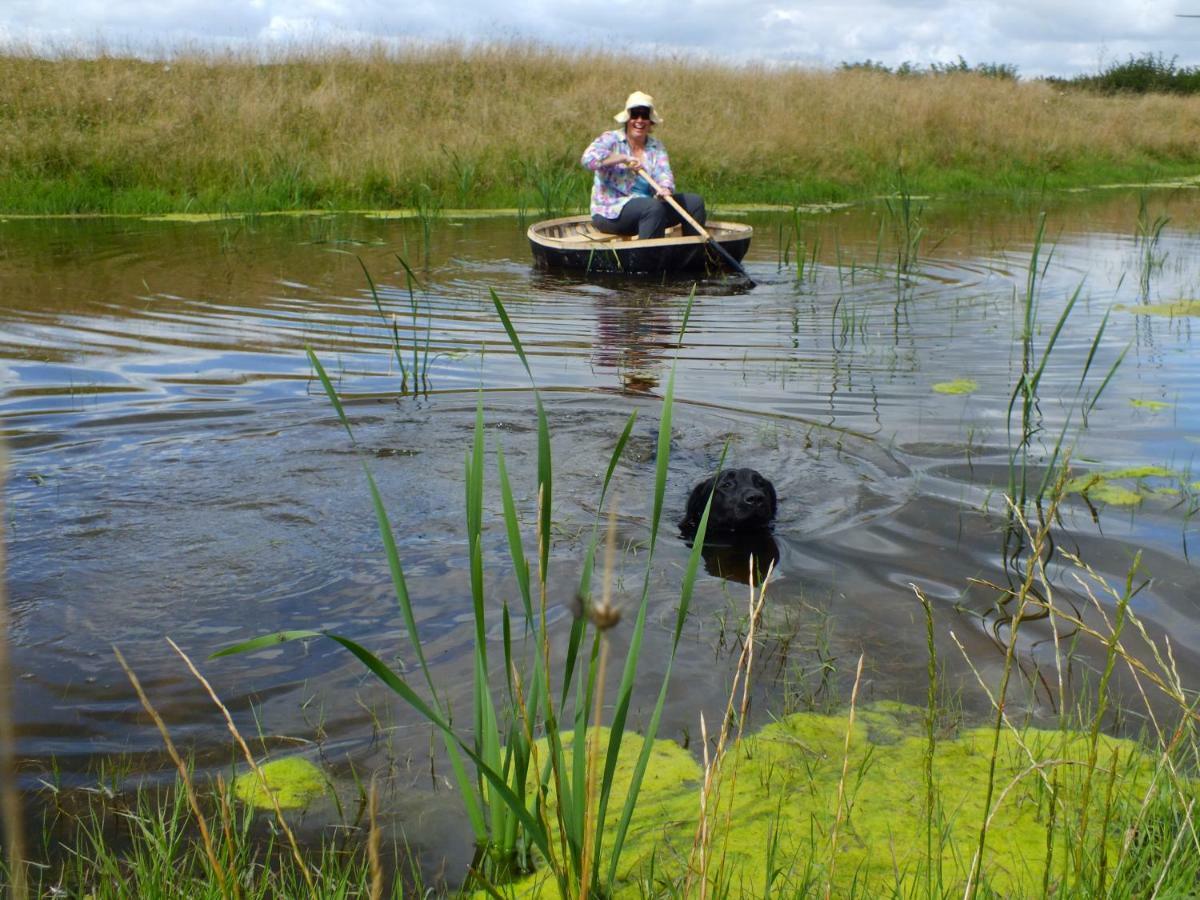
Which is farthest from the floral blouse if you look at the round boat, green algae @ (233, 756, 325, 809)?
green algae @ (233, 756, 325, 809)

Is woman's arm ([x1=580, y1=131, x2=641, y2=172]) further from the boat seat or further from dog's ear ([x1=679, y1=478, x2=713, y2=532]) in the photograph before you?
dog's ear ([x1=679, y1=478, x2=713, y2=532])

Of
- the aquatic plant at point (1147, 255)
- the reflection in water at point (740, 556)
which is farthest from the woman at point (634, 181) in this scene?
the reflection in water at point (740, 556)

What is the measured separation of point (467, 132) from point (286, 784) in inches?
637

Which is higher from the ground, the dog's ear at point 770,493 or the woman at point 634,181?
the woman at point 634,181

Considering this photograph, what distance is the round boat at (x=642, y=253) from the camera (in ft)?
32.9

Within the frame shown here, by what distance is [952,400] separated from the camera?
19.0ft

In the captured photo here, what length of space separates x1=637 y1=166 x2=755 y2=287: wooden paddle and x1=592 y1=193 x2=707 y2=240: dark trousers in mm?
104

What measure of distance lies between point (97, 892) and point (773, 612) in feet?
6.71

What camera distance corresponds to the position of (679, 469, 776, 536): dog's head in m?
4.09

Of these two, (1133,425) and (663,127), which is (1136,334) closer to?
(1133,425)

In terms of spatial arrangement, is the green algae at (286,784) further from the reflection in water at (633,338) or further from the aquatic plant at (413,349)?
the reflection in water at (633,338)

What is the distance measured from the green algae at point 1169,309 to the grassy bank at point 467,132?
18.7ft

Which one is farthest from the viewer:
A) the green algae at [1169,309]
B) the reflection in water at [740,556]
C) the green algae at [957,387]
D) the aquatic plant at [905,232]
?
the green algae at [1169,309]

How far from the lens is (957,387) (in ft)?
19.8
